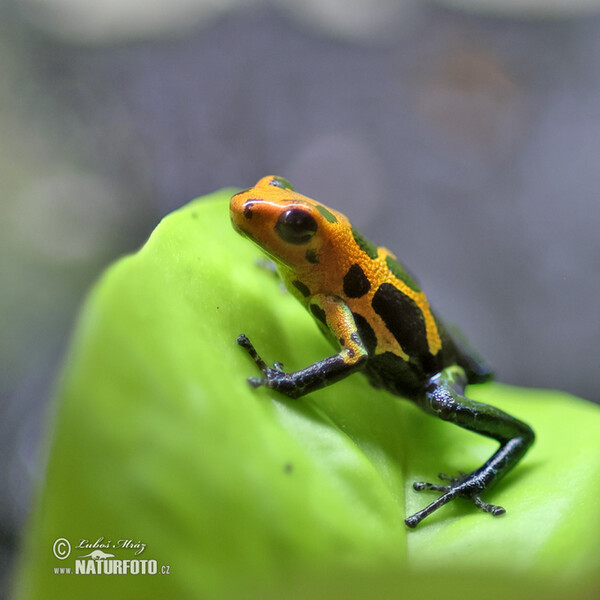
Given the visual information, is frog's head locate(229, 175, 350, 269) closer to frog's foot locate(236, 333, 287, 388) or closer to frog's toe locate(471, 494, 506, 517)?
frog's foot locate(236, 333, 287, 388)

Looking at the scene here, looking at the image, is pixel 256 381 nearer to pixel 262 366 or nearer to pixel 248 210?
pixel 262 366

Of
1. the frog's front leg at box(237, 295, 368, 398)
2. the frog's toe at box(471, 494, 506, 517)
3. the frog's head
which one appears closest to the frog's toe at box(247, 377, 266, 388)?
the frog's front leg at box(237, 295, 368, 398)

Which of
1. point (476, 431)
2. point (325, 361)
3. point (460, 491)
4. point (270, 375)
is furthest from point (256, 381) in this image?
point (476, 431)

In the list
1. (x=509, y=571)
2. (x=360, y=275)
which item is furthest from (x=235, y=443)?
(x=360, y=275)

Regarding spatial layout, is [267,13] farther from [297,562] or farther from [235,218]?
[297,562]

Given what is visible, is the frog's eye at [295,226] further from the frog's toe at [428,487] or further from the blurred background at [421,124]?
the frog's toe at [428,487]

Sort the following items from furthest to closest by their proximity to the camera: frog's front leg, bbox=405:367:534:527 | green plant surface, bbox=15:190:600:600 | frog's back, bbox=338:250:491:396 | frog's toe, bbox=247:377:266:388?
frog's back, bbox=338:250:491:396 < frog's front leg, bbox=405:367:534:527 < frog's toe, bbox=247:377:266:388 < green plant surface, bbox=15:190:600:600
